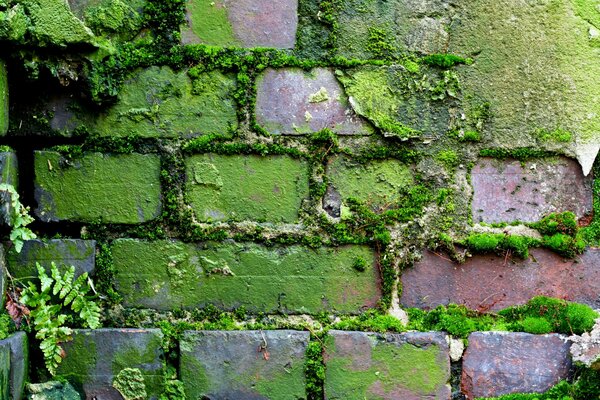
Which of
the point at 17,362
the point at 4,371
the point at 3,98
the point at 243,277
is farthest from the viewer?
the point at 243,277

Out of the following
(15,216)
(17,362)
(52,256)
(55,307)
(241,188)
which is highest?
(241,188)

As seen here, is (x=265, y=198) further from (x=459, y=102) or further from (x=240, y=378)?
(x=459, y=102)

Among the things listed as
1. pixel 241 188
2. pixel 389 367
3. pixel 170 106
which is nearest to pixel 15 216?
pixel 170 106

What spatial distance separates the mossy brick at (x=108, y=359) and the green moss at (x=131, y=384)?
0.04 feet

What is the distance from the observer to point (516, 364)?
6.96ft

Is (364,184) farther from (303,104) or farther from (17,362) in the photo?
(17,362)

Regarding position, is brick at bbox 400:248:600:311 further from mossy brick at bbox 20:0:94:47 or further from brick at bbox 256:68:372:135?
mossy brick at bbox 20:0:94:47

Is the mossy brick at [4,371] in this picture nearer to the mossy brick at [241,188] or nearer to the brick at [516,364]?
the mossy brick at [241,188]

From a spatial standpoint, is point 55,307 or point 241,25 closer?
point 55,307

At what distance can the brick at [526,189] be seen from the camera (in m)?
2.23

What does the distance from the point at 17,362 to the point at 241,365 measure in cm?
68

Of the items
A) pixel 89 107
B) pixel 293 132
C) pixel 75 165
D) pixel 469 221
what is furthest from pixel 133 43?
pixel 469 221

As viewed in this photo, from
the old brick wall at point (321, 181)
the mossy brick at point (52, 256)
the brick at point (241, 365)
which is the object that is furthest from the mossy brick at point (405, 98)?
the mossy brick at point (52, 256)

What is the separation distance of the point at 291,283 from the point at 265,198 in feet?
0.98
